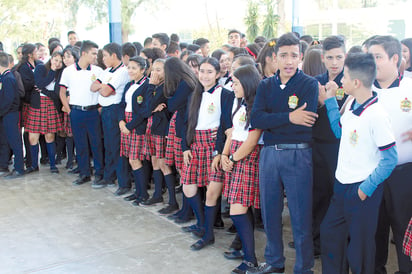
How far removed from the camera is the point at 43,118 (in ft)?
19.8

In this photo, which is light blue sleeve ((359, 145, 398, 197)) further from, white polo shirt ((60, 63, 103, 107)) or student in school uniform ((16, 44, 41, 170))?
student in school uniform ((16, 44, 41, 170))

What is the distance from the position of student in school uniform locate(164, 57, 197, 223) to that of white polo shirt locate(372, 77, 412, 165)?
1849mm

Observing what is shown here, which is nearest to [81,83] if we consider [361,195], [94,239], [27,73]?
[27,73]

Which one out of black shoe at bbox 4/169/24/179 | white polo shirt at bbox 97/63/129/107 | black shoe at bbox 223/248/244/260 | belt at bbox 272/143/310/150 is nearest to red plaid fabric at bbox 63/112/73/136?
black shoe at bbox 4/169/24/179

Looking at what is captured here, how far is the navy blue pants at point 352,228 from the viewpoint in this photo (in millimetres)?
2504

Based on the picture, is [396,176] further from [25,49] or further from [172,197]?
[25,49]

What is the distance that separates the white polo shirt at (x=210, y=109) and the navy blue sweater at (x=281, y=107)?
2.48 feet

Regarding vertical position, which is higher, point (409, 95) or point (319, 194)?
point (409, 95)

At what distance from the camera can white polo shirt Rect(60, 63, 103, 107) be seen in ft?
17.8

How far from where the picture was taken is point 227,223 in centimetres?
428

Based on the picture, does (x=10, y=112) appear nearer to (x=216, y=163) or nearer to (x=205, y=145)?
(x=205, y=145)

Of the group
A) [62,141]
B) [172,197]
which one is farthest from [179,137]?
[62,141]

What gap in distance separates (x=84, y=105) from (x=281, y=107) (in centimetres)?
321

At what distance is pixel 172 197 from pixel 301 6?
311 inches
